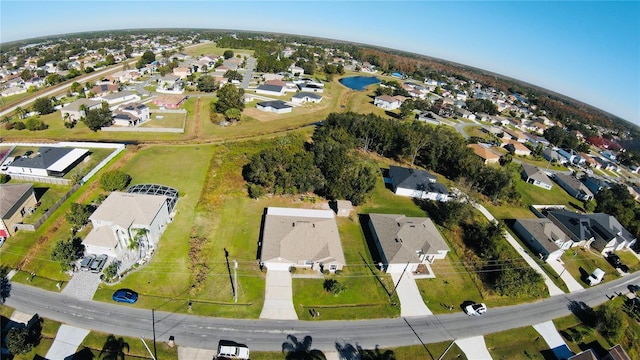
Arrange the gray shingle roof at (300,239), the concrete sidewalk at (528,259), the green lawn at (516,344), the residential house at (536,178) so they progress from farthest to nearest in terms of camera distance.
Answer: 1. the residential house at (536,178)
2. the concrete sidewalk at (528,259)
3. the gray shingle roof at (300,239)
4. the green lawn at (516,344)

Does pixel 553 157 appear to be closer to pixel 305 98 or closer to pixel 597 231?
pixel 597 231

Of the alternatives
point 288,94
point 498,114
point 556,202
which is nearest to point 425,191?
point 556,202

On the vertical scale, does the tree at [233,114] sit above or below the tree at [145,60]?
below

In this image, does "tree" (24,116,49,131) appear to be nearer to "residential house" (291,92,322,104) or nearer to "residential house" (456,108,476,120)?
"residential house" (291,92,322,104)

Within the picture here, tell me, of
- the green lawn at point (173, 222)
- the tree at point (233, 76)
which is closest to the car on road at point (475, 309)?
the green lawn at point (173, 222)

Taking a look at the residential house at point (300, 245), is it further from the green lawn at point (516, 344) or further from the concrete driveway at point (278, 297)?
the green lawn at point (516, 344)

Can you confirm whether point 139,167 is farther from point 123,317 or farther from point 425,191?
point 425,191

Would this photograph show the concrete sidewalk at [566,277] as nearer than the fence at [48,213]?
No
